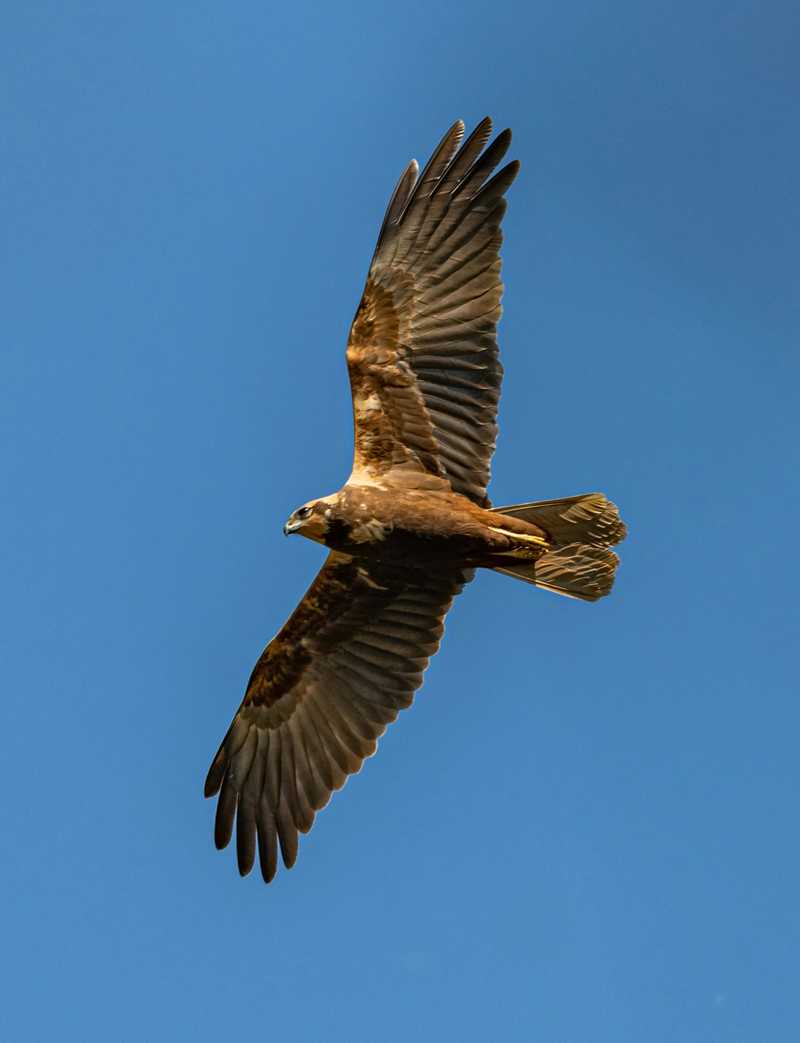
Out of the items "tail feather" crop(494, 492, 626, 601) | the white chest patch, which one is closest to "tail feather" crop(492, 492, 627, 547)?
"tail feather" crop(494, 492, 626, 601)

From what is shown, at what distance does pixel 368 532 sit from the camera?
37.6ft

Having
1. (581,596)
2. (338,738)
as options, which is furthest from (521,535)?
(338,738)

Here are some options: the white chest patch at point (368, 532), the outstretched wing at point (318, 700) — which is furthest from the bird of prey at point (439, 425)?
the outstretched wing at point (318, 700)

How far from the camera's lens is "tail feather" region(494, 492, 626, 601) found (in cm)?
1138

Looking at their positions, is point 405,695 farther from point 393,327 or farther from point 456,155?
point 456,155

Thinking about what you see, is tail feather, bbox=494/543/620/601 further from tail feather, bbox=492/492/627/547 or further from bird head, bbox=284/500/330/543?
bird head, bbox=284/500/330/543

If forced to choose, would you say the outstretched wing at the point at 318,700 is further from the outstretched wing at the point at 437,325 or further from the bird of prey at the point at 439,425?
the outstretched wing at the point at 437,325

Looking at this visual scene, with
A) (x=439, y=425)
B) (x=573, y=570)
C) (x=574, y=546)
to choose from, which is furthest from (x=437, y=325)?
(x=573, y=570)

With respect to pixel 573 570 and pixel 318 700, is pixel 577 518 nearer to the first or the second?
pixel 573 570

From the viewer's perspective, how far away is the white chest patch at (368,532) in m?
11.4

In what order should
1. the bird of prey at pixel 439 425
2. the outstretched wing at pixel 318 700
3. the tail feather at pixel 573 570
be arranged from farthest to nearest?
the outstretched wing at pixel 318 700
the tail feather at pixel 573 570
the bird of prey at pixel 439 425

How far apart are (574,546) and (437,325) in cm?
199

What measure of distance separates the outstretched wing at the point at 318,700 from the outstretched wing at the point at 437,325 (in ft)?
3.71

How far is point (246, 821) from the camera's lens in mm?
12273
